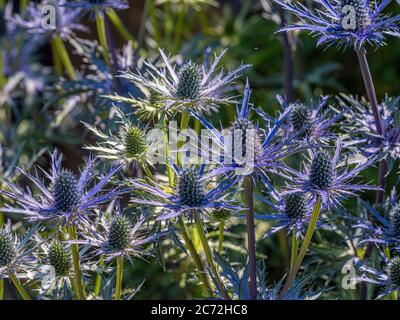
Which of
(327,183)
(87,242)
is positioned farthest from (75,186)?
(327,183)

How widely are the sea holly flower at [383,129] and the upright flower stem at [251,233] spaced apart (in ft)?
1.18

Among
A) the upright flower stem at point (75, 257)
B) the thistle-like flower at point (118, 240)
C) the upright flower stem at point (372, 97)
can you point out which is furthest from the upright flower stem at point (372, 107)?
the upright flower stem at point (75, 257)

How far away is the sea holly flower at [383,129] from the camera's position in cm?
149

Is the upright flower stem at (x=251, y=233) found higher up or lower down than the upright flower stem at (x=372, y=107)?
lower down

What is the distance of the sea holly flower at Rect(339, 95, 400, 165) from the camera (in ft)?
4.89

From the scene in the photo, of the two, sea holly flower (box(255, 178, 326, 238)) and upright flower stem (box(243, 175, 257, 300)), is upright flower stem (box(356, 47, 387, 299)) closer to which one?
sea holly flower (box(255, 178, 326, 238))

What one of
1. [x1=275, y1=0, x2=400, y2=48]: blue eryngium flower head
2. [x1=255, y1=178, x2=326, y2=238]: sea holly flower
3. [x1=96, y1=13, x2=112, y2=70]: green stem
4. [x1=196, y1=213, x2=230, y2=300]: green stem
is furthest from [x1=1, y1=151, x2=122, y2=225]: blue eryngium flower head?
[x1=96, y1=13, x2=112, y2=70]: green stem

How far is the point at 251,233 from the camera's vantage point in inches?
51.1

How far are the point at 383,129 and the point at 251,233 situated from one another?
443mm

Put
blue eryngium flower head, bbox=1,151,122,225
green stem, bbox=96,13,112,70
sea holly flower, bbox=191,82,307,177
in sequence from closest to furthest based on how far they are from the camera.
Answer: sea holly flower, bbox=191,82,307,177, blue eryngium flower head, bbox=1,151,122,225, green stem, bbox=96,13,112,70

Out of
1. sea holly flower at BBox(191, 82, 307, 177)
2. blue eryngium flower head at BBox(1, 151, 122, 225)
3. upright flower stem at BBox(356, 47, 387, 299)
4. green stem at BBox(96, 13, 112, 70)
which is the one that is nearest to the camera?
sea holly flower at BBox(191, 82, 307, 177)

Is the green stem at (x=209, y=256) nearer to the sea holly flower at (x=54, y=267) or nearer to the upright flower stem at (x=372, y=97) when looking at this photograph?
the sea holly flower at (x=54, y=267)

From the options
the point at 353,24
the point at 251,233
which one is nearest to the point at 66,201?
the point at 251,233

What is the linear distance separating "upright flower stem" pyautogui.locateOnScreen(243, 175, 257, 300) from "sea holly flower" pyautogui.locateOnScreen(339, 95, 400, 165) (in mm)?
358
